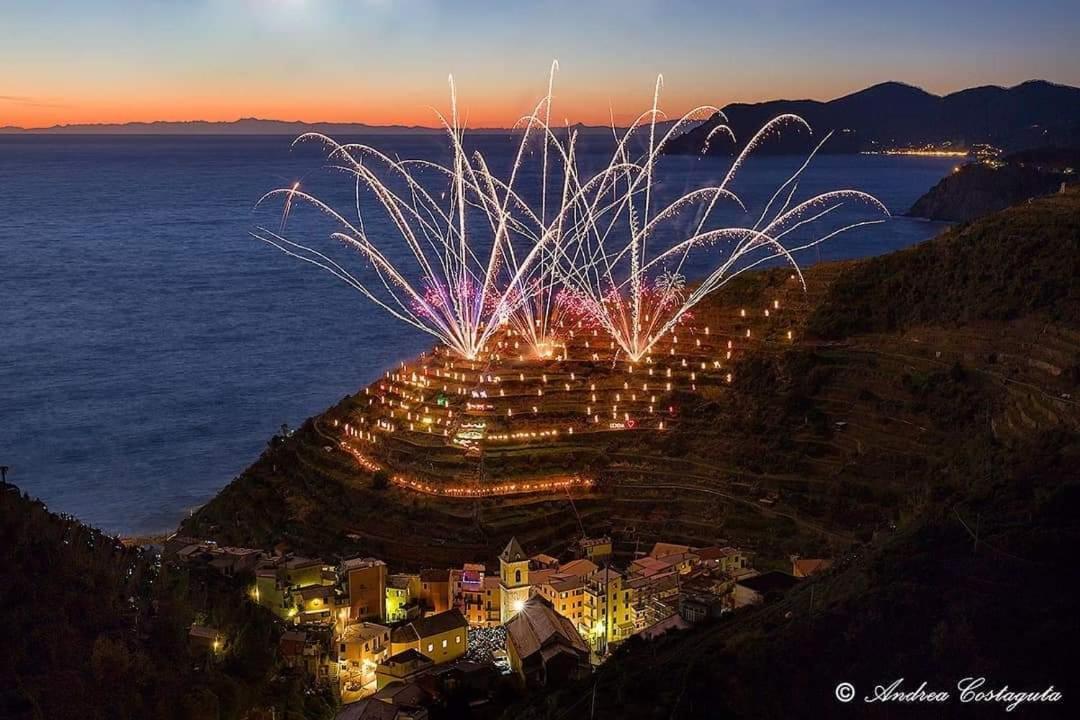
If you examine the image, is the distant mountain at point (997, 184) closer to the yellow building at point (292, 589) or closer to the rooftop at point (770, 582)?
the rooftop at point (770, 582)

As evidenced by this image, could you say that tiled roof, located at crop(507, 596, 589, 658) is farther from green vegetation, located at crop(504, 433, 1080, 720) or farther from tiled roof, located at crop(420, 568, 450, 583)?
green vegetation, located at crop(504, 433, 1080, 720)

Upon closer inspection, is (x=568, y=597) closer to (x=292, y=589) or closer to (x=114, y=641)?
(x=292, y=589)

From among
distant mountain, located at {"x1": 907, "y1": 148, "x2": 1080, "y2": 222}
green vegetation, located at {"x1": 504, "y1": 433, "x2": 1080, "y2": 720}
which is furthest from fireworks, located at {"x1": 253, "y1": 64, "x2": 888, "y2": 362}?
green vegetation, located at {"x1": 504, "y1": 433, "x2": 1080, "y2": 720}

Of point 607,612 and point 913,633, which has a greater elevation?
point 913,633

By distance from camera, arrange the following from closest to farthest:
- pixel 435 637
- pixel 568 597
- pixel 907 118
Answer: pixel 435 637 → pixel 568 597 → pixel 907 118

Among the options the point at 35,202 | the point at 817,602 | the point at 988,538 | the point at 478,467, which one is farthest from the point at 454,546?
the point at 35,202

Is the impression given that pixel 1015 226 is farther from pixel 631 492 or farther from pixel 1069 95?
pixel 1069 95

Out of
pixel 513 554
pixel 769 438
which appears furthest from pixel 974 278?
pixel 513 554
